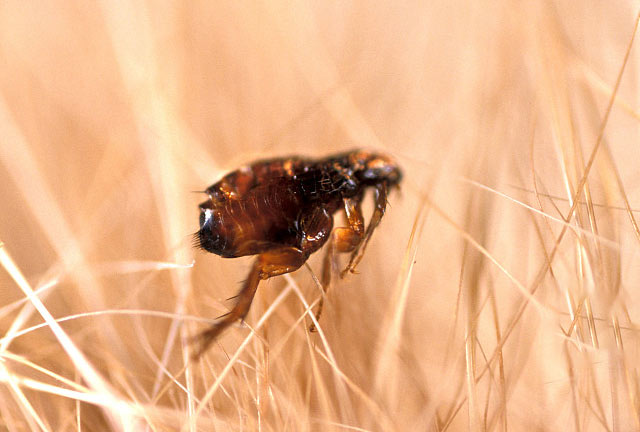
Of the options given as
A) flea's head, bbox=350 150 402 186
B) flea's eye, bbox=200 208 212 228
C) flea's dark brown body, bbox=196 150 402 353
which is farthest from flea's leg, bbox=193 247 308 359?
flea's head, bbox=350 150 402 186

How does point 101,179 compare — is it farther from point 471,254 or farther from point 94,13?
→ point 471,254

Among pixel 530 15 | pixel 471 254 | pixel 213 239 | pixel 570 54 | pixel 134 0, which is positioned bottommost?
pixel 471 254

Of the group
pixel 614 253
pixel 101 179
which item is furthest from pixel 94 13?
pixel 614 253

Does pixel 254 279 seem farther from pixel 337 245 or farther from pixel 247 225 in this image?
pixel 337 245

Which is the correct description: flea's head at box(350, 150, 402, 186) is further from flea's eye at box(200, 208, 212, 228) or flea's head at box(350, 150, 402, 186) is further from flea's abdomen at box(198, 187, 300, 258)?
flea's eye at box(200, 208, 212, 228)

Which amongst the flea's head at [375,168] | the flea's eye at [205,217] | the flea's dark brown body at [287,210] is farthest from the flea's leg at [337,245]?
the flea's eye at [205,217]

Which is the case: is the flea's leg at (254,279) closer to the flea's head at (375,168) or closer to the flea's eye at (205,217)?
the flea's eye at (205,217)
